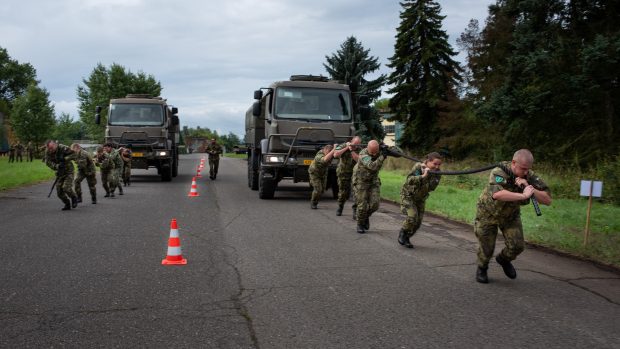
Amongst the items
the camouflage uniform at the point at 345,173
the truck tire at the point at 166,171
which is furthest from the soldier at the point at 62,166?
the truck tire at the point at 166,171

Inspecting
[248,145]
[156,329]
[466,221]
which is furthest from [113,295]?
[248,145]

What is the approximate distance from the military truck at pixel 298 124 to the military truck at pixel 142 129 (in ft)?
22.0

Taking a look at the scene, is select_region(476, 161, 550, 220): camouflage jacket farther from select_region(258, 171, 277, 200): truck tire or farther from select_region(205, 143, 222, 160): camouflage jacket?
select_region(205, 143, 222, 160): camouflage jacket

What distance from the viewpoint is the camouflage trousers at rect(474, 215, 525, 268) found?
6.05m

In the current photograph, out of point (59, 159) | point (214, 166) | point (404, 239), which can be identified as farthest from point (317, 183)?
point (214, 166)

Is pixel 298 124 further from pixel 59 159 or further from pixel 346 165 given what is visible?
pixel 59 159

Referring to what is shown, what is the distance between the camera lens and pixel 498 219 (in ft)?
20.0

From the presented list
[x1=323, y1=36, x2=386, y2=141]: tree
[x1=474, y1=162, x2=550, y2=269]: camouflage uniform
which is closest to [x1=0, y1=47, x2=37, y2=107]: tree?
[x1=323, y1=36, x2=386, y2=141]: tree

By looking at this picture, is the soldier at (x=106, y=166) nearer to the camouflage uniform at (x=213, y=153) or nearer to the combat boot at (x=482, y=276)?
the camouflage uniform at (x=213, y=153)

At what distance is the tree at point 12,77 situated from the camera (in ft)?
285

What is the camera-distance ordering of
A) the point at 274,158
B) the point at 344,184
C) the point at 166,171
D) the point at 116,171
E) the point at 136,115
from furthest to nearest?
the point at 166,171 → the point at 136,115 → the point at 116,171 → the point at 274,158 → the point at 344,184

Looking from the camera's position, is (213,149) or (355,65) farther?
(355,65)

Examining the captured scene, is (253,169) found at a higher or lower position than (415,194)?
lower

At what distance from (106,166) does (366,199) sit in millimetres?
8883
